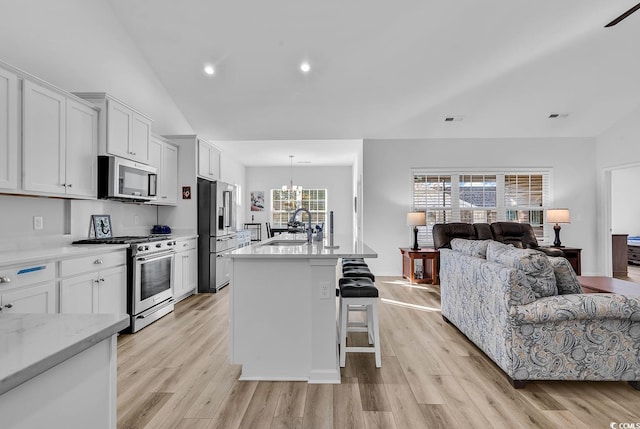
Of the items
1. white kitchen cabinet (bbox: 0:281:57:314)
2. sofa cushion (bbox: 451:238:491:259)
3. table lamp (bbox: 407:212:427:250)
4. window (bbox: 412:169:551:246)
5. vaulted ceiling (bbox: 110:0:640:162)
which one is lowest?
white kitchen cabinet (bbox: 0:281:57:314)

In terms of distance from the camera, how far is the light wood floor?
192 cm

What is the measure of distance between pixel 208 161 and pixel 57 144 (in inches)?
100

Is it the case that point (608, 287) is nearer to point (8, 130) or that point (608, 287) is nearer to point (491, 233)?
point (491, 233)

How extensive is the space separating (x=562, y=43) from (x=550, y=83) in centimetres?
80

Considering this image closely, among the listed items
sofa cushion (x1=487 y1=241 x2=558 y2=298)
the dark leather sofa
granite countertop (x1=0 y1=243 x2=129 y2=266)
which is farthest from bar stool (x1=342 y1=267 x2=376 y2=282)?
the dark leather sofa

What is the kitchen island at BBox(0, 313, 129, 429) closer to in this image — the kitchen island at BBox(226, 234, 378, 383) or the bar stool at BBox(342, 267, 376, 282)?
the kitchen island at BBox(226, 234, 378, 383)

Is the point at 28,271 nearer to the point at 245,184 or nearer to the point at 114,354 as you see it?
the point at 114,354

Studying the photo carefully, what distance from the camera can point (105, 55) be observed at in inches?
158

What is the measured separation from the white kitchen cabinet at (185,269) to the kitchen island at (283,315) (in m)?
2.26

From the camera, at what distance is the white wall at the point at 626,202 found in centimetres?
844

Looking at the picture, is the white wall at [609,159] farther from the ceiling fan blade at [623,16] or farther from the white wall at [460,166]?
the ceiling fan blade at [623,16]

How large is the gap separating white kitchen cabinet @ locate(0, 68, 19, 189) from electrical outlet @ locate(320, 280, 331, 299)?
2.42 metres

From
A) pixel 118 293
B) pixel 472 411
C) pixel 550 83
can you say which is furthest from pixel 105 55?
pixel 550 83

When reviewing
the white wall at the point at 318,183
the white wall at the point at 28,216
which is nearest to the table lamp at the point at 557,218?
the white wall at the point at 318,183
